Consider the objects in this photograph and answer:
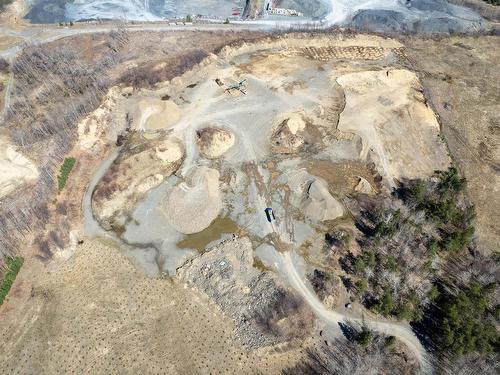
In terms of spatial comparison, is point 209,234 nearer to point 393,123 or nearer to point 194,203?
point 194,203

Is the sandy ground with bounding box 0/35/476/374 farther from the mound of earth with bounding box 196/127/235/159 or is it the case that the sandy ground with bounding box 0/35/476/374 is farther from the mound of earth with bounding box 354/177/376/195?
the mound of earth with bounding box 196/127/235/159

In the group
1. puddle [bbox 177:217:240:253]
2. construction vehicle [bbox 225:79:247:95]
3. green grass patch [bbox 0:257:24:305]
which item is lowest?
green grass patch [bbox 0:257:24:305]

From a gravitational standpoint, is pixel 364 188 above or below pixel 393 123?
below

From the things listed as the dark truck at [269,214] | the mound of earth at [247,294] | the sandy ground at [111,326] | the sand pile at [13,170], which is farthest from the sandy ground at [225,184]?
the sand pile at [13,170]

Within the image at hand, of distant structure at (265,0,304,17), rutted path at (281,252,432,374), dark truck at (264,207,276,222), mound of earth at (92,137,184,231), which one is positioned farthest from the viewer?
distant structure at (265,0,304,17)

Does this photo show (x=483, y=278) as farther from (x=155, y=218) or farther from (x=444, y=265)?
(x=155, y=218)

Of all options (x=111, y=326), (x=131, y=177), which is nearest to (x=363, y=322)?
(x=111, y=326)

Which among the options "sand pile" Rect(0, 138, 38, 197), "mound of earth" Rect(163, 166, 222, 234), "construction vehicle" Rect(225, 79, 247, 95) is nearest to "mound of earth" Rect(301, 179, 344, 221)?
"mound of earth" Rect(163, 166, 222, 234)
